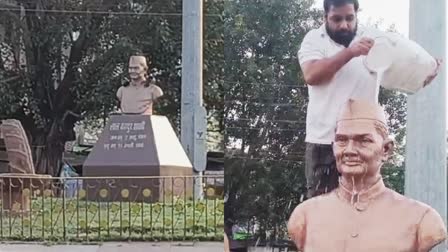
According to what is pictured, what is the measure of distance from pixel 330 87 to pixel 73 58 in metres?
8.08

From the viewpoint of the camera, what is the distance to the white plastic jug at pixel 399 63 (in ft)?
9.11

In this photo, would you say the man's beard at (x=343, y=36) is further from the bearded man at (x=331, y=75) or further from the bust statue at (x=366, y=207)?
the bust statue at (x=366, y=207)

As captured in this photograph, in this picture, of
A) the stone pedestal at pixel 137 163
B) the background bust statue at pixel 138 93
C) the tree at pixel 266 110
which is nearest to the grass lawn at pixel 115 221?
the stone pedestal at pixel 137 163

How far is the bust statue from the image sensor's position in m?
2.64

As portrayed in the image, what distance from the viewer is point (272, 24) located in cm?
301

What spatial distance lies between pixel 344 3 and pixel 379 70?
0.28m

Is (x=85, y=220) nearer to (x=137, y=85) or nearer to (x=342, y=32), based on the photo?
(x=137, y=85)

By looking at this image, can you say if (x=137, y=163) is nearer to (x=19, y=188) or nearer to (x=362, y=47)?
(x=19, y=188)

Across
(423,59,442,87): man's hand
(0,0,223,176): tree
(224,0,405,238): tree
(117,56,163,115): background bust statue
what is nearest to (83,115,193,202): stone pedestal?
(117,56,163,115): background bust statue

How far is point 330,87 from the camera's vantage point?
285cm

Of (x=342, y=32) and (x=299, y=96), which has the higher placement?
(x=342, y=32)

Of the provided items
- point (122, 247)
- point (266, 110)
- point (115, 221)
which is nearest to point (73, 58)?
point (115, 221)

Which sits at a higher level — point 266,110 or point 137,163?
point 266,110

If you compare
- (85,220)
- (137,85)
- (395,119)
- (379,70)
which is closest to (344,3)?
(379,70)
